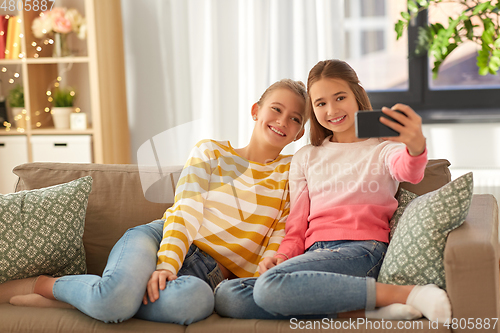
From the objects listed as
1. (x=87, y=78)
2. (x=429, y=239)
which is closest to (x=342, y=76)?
(x=429, y=239)

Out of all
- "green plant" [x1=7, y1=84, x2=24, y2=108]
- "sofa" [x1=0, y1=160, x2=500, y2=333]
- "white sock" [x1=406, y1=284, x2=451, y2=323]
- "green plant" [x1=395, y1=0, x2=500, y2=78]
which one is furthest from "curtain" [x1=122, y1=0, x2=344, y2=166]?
"white sock" [x1=406, y1=284, x2=451, y2=323]

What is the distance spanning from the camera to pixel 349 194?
4.72 feet

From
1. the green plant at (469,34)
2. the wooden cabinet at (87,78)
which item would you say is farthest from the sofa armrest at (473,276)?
the wooden cabinet at (87,78)

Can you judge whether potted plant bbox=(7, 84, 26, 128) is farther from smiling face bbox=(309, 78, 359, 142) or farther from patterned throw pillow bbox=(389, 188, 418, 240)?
patterned throw pillow bbox=(389, 188, 418, 240)

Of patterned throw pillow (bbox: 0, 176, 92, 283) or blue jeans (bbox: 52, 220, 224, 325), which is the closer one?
blue jeans (bbox: 52, 220, 224, 325)

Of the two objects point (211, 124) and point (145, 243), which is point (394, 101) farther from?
point (145, 243)

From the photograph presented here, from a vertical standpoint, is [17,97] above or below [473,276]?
above

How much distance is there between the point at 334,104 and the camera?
4.93 feet

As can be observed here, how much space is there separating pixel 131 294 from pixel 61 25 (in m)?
2.10

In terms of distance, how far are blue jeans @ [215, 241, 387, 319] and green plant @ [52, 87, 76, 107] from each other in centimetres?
202

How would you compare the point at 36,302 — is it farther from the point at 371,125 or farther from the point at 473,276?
the point at 473,276

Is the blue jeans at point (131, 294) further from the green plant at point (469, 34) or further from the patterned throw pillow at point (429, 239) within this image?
the green plant at point (469, 34)

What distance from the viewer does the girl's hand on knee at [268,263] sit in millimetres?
1384

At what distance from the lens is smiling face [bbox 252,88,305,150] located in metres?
1.60
